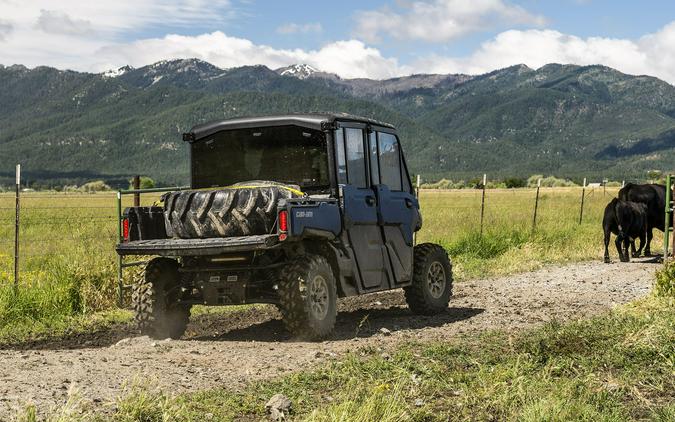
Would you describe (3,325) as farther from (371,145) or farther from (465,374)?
(465,374)

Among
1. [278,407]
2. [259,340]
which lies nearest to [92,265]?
[259,340]

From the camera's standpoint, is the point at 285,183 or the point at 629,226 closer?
the point at 285,183

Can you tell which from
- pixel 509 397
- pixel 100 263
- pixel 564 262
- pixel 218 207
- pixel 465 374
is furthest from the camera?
pixel 564 262

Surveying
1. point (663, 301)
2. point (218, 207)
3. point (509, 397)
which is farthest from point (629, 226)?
point (509, 397)

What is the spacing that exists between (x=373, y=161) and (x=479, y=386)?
4.57 metres

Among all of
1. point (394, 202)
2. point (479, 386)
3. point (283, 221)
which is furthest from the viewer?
point (394, 202)

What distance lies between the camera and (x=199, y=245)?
396 inches

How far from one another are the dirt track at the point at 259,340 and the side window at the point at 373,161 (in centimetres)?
187

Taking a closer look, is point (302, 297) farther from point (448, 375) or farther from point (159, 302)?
point (448, 375)

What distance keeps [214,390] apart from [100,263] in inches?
273

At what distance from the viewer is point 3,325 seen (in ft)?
40.1

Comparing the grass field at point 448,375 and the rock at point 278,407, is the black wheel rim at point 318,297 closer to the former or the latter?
the grass field at point 448,375

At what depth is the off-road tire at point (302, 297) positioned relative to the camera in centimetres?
1013

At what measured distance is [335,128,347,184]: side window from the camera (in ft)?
36.0
